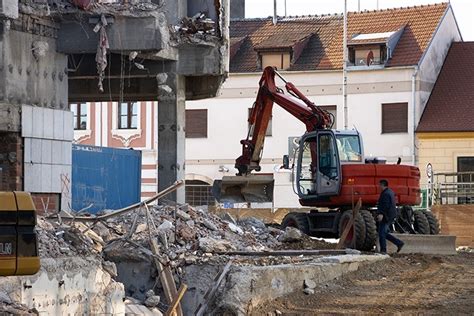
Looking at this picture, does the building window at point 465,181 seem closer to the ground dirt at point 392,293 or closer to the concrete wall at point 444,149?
the concrete wall at point 444,149

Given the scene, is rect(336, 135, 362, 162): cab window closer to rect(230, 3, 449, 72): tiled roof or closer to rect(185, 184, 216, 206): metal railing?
rect(230, 3, 449, 72): tiled roof

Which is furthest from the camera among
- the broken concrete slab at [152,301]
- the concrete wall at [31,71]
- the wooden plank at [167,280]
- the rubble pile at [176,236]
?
the concrete wall at [31,71]

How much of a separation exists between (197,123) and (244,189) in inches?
1053

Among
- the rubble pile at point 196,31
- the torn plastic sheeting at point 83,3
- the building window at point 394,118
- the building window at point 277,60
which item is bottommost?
the building window at point 394,118

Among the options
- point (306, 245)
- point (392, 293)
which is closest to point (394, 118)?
point (306, 245)

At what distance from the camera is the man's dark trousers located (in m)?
26.2

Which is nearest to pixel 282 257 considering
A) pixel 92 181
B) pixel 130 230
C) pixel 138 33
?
pixel 130 230

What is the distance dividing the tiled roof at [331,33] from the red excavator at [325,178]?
23595 mm

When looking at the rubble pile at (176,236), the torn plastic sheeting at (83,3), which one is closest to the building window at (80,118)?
the torn plastic sheeting at (83,3)

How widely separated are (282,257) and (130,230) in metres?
2.80

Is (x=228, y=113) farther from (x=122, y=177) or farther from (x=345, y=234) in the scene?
(x=345, y=234)

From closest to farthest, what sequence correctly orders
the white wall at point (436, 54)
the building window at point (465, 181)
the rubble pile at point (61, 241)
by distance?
the rubble pile at point (61, 241) < the building window at point (465, 181) < the white wall at point (436, 54)

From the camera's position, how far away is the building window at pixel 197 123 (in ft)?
185

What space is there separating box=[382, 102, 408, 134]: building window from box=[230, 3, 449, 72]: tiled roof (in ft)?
6.00
